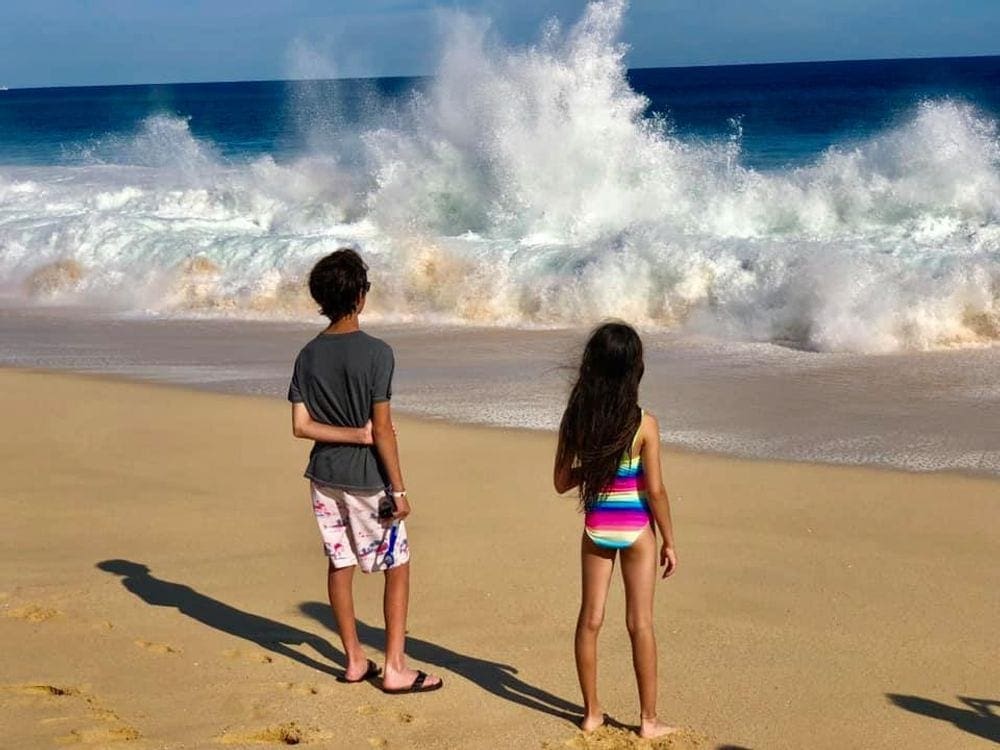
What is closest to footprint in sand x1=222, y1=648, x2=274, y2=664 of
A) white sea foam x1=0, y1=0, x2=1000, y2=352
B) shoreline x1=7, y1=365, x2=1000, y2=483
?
shoreline x1=7, y1=365, x2=1000, y2=483

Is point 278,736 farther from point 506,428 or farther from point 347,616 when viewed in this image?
point 506,428

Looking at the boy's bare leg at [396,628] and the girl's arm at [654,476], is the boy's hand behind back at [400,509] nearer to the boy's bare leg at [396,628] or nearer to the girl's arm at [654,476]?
the boy's bare leg at [396,628]

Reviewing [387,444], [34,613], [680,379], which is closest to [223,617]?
[34,613]

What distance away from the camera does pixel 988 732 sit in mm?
3797

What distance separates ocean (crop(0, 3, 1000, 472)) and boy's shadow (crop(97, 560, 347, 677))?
3.34 m

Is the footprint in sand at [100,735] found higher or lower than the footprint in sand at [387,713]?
lower

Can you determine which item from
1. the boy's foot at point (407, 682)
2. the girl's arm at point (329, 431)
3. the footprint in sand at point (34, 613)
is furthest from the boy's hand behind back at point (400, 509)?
the footprint in sand at point (34, 613)

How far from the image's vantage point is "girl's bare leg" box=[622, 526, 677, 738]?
12.1 ft

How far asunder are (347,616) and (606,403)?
118 centimetres

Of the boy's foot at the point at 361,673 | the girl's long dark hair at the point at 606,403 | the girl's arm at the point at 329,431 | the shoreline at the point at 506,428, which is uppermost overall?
the girl's long dark hair at the point at 606,403

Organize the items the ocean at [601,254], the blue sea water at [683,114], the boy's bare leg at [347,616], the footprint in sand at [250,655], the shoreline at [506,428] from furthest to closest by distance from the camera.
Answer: the blue sea water at [683,114] → the ocean at [601,254] → the shoreline at [506,428] → the footprint in sand at [250,655] → the boy's bare leg at [347,616]

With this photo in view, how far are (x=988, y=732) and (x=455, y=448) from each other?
4015 millimetres

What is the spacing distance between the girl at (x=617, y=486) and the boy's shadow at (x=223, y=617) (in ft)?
3.36

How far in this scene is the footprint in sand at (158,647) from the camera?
4.40m
